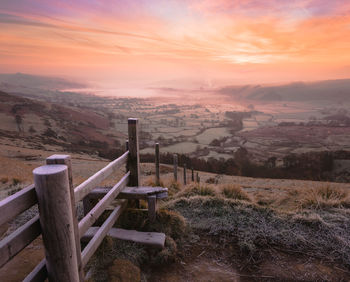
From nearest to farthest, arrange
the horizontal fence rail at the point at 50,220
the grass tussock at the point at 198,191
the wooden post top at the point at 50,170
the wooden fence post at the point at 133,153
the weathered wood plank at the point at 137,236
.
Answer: the horizontal fence rail at the point at 50,220 → the wooden post top at the point at 50,170 → the weathered wood plank at the point at 137,236 → the wooden fence post at the point at 133,153 → the grass tussock at the point at 198,191

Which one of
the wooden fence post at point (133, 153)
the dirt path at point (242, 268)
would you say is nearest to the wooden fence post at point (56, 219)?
the dirt path at point (242, 268)

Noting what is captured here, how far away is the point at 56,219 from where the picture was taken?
1979 mm

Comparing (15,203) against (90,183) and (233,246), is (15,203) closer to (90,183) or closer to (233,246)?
(90,183)

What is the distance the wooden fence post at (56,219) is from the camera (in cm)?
191

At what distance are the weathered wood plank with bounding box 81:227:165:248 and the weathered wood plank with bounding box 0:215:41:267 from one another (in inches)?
85.7

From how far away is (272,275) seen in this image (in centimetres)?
367

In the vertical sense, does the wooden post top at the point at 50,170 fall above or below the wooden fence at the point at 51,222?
above

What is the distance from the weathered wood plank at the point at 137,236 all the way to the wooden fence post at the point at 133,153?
0.96 metres

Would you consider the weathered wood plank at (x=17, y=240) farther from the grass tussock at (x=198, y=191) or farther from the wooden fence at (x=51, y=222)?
the grass tussock at (x=198, y=191)

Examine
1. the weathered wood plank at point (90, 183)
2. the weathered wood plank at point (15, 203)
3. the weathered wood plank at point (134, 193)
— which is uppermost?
the weathered wood plank at point (15, 203)

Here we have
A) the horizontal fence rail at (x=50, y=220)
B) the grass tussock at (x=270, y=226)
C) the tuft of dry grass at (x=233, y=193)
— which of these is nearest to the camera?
the horizontal fence rail at (x=50, y=220)

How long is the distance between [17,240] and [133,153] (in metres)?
2.84

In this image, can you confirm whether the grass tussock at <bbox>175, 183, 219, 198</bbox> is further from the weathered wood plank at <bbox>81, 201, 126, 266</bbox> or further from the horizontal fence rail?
the horizontal fence rail

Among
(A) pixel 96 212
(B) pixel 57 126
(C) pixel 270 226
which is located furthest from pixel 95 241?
(B) pixel 57 126
